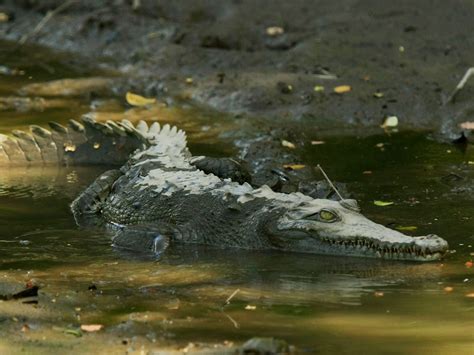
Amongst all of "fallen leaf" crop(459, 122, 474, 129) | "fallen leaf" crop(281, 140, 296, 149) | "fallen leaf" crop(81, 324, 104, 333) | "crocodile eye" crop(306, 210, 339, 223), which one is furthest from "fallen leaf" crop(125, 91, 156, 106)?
"fallen leaf" crop(81, 324, 104, 333)

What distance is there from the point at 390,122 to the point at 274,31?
3512 millimetres

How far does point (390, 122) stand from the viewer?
11273 millimetres

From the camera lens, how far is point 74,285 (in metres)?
6.70

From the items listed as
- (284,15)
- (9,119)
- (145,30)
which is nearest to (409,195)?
(9,119)

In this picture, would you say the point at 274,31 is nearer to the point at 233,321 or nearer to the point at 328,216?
the point at 328,216

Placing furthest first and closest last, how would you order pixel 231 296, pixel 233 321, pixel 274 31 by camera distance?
pixel 274 31 → pixel 231 296 → pixel 233 321

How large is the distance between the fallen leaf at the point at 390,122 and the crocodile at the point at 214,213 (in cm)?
237

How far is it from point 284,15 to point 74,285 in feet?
28.8

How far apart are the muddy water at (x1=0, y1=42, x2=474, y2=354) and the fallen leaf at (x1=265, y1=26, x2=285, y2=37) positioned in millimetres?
4570

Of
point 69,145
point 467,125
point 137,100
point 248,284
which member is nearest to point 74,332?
point 248,284

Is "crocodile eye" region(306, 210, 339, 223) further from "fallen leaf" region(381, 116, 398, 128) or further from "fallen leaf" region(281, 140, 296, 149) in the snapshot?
"fallen leaf" region(381, 116, 398, 128)

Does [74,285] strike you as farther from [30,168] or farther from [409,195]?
[30,168]

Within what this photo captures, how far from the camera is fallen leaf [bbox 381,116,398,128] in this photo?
36.8 ft

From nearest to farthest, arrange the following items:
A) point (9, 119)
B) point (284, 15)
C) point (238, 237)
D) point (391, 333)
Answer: point (391, 333)
point (238, 237)
point (9, 119)
point (284, 15)
